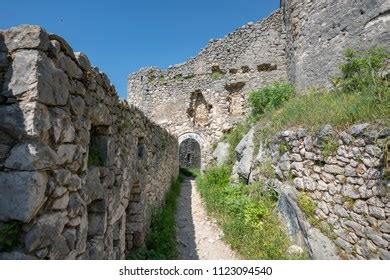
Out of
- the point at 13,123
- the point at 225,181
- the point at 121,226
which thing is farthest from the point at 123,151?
the point at 225,181

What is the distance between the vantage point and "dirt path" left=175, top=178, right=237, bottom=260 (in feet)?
16.2

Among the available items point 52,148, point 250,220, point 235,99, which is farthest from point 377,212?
point 235,99

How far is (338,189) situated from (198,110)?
10.4 metres

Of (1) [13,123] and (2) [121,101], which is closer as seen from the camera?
(1) [13,123]

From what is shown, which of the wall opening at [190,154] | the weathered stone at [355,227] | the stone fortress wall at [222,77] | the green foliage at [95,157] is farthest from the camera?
the wall opening at [190,154]

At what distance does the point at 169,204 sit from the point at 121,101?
4.44 metres

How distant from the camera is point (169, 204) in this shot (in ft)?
24.0

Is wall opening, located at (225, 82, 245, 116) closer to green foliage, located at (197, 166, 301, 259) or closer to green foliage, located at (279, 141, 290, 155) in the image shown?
green foliage, located at (197, 166, 301, 259)

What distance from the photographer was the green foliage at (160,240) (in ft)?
14.1

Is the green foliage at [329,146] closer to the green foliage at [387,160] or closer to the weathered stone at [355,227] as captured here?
the green foliage at [387,160]

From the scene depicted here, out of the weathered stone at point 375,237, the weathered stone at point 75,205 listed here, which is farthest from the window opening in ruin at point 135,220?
the weathered stone at point 375,237

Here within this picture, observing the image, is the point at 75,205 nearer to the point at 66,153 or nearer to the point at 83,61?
the point at 66,153

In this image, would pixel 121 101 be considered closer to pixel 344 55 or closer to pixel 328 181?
pixel 328 181

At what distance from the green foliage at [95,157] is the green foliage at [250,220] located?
10.8 ft
